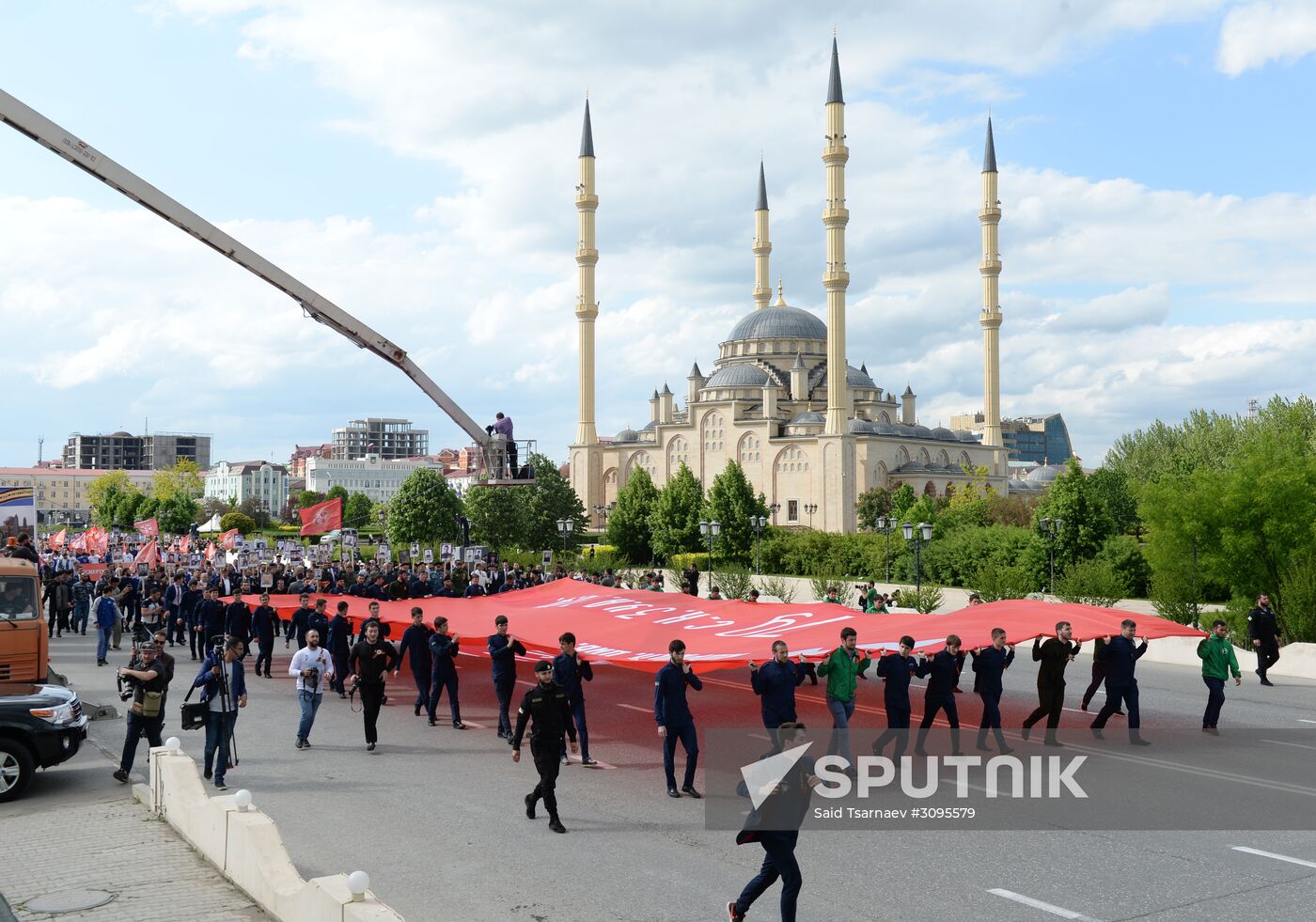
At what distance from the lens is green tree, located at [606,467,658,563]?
78000 mm

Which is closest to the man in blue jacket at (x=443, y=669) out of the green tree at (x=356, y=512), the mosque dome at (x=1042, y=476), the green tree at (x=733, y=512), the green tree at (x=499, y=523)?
the green tree at (x=733, y=512)

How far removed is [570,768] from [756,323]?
9691 centimetres

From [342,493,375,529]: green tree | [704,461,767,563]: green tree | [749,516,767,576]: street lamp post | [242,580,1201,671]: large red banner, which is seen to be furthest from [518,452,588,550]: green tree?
[342,493,375,529]: green tree

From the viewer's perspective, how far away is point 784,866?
7.19m

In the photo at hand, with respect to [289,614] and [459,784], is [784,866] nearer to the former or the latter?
[459,784]

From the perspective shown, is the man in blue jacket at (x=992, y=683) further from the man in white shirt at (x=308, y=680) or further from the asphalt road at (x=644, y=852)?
the man in white shirt at (x=308, y=680)

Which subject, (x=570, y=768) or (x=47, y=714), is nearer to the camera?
(x=47, y=714)

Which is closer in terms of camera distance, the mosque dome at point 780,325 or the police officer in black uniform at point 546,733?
the police officer in black uniform at point 546,733

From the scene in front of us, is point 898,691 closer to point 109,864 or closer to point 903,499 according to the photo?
point 109,864

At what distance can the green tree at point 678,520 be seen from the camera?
71.6m

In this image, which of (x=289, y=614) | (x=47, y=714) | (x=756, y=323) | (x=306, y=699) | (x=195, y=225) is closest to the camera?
(x=47, y=714)

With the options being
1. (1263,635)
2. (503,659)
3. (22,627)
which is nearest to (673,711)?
(503,659)

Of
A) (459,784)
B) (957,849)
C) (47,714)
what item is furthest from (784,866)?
(47,714)

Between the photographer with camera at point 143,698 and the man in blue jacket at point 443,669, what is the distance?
429cm
